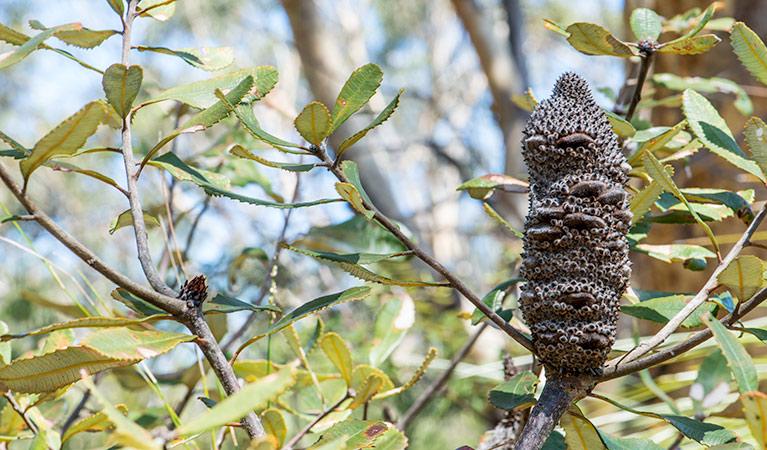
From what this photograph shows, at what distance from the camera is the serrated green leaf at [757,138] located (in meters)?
0.34

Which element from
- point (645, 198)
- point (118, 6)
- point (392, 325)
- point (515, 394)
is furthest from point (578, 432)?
point (118, 6)

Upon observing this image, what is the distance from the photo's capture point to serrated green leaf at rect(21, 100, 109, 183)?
0.87ft

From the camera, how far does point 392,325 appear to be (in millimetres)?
547

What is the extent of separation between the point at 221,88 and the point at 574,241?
0.71ft

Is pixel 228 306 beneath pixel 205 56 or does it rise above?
beneath

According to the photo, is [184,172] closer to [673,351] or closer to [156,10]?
[156,10]

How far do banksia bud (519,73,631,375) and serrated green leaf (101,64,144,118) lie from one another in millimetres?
207

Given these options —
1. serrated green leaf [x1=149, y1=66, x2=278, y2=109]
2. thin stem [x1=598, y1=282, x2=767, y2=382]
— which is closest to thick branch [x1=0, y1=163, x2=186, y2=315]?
serrated green leaf [x1=149, y1=66, x2=278, y2=109]

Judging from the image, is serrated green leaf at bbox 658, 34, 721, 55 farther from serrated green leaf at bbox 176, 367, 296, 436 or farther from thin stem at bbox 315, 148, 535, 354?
serrated green leaf at bbox 176, 367, 296, 436

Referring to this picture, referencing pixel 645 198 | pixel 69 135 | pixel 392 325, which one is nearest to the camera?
pixel 69 135

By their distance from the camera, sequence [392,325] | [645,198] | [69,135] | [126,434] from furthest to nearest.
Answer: [392,325], [645,198], [69,135], [126,434]

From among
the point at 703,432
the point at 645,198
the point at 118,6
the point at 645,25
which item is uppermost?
the point at 118,6

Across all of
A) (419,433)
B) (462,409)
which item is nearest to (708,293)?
(462,409)

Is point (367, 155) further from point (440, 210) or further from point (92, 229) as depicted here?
point (92, 229)
